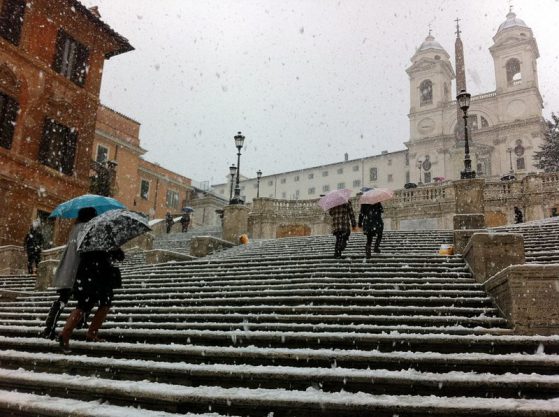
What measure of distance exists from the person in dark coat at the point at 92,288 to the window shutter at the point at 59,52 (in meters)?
20.0

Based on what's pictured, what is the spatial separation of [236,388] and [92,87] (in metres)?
24.1

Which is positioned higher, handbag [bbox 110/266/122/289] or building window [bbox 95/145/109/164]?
building window [bbox 95/145/109/164]

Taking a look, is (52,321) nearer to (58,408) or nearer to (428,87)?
(58,408)

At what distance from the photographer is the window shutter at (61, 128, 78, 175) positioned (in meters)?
22.9

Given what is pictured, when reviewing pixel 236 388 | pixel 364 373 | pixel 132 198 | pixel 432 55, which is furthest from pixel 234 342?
pixel 432 55

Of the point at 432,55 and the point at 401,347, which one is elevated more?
the point at 432,55

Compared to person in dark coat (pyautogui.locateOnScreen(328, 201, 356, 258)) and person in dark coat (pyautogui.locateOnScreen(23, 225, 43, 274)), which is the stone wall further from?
person in dark coat (pyautogui.locateOnScreen(23, 225, 43, 274))

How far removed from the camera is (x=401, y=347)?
563 cm

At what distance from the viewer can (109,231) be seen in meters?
6.32

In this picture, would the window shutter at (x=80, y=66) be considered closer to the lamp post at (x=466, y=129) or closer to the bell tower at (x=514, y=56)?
the lamp post at (x=466, y=129)

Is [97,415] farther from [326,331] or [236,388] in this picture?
[326,331]

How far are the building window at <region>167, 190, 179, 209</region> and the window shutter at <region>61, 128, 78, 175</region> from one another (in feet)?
82.3

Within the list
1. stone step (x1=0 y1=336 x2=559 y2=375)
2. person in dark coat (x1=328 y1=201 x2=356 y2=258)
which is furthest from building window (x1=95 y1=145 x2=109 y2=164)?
stone step (x1=0 y1=336 x2=559 y2=375)

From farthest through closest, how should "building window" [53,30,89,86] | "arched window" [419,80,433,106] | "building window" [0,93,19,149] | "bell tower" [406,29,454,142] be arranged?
1. "arched window" [419,80,433,106]
2. "bell tower" [406,29,454,142]
3. "building window" [53,30,89,86]
4. "building window" [0,93,19,149]
